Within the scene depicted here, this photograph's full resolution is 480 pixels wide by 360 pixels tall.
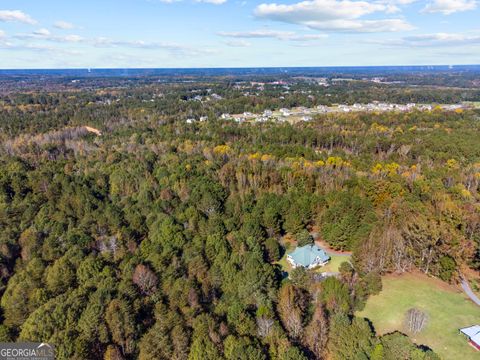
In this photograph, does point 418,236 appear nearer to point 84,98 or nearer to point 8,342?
point 8,342

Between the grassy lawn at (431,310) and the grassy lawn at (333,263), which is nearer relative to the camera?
the grassy lawn at (431,310)

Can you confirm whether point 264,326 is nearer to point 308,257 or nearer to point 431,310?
point 308,257

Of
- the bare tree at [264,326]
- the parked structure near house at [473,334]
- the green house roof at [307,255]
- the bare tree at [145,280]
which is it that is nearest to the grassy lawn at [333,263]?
the green house roof at [307,255]

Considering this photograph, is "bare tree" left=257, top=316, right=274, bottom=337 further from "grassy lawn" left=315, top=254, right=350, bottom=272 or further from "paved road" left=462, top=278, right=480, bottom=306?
"paved road" left=462, top=278, right=480, bottom=306

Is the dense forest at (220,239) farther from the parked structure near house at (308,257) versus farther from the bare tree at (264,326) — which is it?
the parked structure near house at (308,257)

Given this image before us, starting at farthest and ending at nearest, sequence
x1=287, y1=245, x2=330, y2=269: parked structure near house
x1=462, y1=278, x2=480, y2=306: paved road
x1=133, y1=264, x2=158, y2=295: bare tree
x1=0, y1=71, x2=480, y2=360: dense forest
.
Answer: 1. x1=287, y1=245, x2=330, y2=269: parked structure near house
2. x1=462, y1=278, x2=480, y2=306: paved road
3. x1=133, y1=264, x2=158, y2=295: bare tree
4. x1=0, y1=71, x2=480, y2=360: dense forest

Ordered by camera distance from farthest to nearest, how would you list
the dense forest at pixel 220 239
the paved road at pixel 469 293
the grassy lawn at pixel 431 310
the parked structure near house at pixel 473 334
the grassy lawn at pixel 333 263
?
the grassy lawn at pixel 333 263
the paved road at pixel 469 293
the grassy lawn at pixel 431 310
the parked structure near house at pixel 473 334
the dense forest at pixel 220 239

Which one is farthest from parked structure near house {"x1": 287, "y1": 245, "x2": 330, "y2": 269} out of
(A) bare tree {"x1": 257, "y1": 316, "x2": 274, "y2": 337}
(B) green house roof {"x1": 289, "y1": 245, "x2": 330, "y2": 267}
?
(A) bare tree {"x1": 257, "y1": 316, "x2": 274, "y2": 337}
